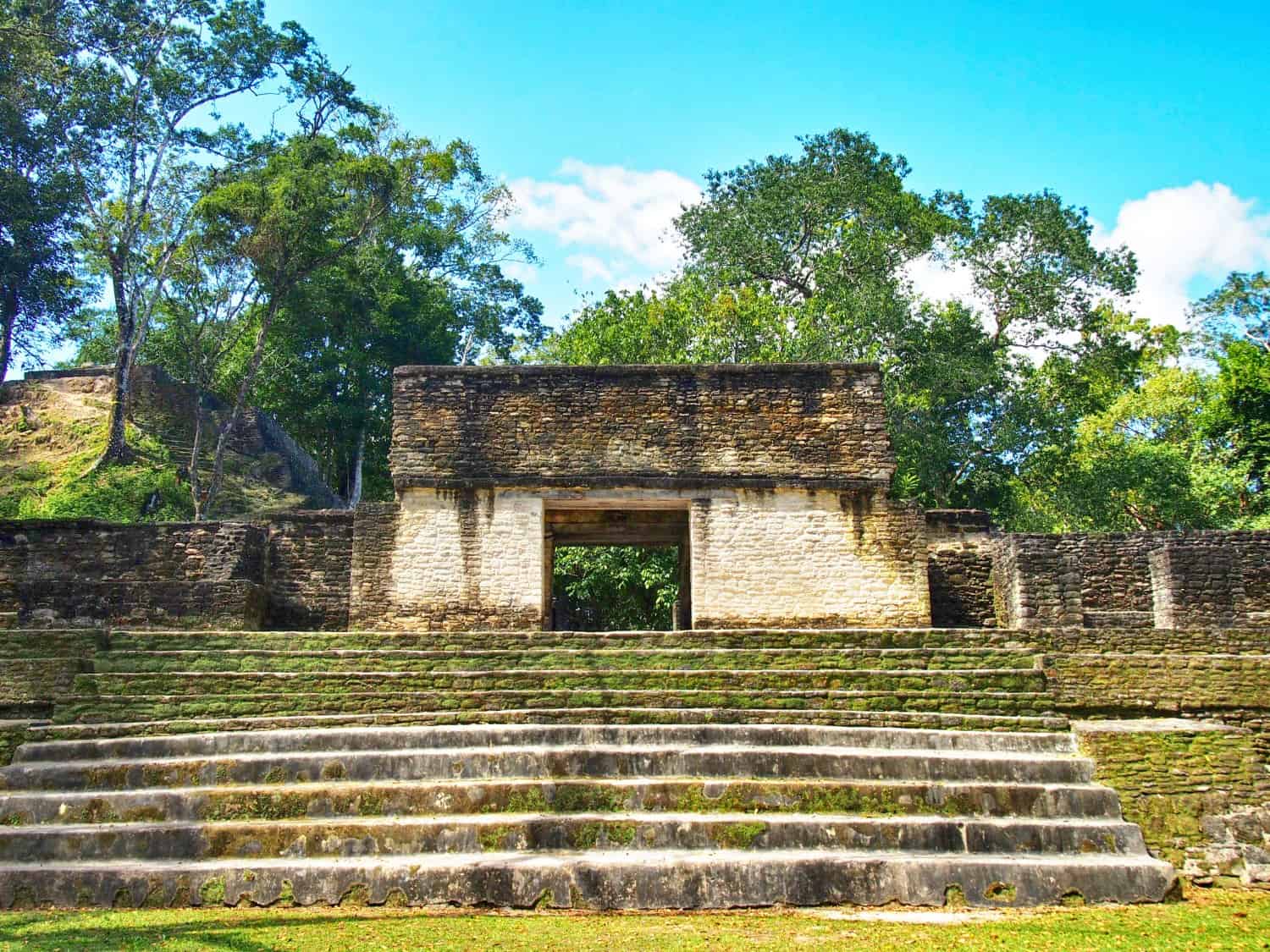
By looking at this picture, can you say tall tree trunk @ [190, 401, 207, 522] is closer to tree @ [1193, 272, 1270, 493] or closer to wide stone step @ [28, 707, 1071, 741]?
wide stone step @ [28, 707, 1071, 741]

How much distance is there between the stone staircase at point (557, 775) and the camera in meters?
6.79

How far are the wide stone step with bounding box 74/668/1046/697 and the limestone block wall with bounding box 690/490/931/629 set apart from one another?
→ 2.80 m

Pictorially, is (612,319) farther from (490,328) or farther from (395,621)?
(395,621)

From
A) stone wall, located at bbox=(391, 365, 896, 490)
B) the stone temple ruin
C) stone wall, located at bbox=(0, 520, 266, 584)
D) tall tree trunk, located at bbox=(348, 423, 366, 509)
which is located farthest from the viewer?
tall tree trunk, located at bbox=(348, 423, 366, 509)

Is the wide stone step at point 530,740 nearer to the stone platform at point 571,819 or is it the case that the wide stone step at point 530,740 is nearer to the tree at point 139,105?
the stone platform at point 571,819

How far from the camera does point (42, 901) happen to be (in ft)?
22.2

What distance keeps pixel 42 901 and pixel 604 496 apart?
23.6ft

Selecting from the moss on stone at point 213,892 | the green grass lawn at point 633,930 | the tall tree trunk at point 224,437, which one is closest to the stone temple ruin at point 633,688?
the moss on stone at point 213,892

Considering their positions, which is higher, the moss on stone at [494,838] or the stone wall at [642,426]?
the stone wall at [642,426]

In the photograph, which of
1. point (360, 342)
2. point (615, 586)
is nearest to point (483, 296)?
point (360, 342)

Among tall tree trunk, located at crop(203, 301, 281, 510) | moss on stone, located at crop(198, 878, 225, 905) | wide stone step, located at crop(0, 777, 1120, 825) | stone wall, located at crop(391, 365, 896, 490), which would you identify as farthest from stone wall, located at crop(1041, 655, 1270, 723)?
tall tree trunk, located at crop(203, 301, 281, 510)

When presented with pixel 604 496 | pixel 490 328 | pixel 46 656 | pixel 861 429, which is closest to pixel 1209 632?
pixel 861 429

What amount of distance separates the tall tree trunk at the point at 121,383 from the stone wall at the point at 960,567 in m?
14.3

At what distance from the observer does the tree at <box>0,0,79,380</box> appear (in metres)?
19.5
